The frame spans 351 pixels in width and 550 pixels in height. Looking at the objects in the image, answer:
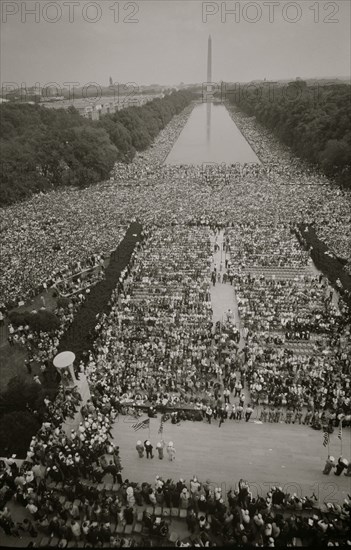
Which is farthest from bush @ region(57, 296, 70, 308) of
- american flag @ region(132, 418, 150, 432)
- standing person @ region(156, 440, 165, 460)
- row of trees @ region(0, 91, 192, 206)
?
row of trees @ region(0, 91, 192, 206)

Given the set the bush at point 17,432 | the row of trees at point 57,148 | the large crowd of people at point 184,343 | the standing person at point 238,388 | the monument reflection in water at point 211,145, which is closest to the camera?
the large crowd of people at point 184,343

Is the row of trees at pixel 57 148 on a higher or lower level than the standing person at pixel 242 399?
higher

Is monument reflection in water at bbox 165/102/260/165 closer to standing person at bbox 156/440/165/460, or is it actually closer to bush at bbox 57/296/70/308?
bush at bbox 57/296/70/308

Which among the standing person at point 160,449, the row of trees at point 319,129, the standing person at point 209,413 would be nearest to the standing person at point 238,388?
the standing person at point 209,413

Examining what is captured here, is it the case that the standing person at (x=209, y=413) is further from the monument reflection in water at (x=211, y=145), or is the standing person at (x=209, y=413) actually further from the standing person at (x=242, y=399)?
the monument reflection in water at (x=211, y=145)

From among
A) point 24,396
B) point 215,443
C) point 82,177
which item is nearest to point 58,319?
point 24,396

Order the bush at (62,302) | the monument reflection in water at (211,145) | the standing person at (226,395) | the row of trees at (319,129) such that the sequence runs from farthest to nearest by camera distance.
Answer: the monument reflection in water at (211,145)
the row of trees at (319,129)
the bush at (62,302)
the standing person at (226,395)

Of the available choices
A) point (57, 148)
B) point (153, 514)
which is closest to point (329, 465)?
point (153, 514)

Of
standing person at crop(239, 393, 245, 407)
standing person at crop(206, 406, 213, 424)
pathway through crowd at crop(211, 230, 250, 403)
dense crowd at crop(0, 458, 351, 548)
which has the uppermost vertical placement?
pathway through crowd at crop(211, 230, 250, 403)
